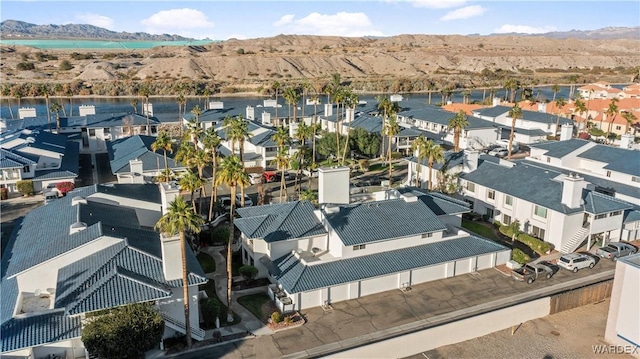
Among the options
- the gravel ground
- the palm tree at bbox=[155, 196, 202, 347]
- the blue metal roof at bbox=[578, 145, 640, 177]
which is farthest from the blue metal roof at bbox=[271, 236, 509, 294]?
the blue metal roof at bbox=[578, 145, 640, 177]

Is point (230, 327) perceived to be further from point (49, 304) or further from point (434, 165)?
point (434, 165)

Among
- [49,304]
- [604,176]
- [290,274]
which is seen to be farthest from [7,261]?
[604,176]

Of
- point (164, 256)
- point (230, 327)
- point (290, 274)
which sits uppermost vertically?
point (164, 256)

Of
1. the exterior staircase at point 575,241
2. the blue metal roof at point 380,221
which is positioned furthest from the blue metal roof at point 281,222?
the exterior staircase at point 575,241

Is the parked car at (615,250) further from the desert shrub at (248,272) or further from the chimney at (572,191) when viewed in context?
the desert shrub at (248,272)

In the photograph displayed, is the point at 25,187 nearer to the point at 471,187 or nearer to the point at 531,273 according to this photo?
the point at 471,187

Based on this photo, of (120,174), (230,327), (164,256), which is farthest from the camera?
(120,174)
